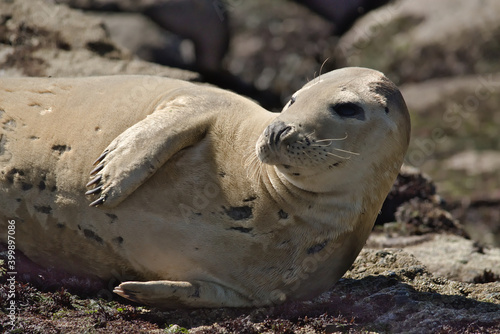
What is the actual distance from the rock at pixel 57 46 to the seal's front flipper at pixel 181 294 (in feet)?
11.6

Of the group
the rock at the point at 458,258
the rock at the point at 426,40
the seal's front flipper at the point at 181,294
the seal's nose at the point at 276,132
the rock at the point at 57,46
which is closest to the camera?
the seal's nose at the point at 276,132

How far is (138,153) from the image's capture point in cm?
456

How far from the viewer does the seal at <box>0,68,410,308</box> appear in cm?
444

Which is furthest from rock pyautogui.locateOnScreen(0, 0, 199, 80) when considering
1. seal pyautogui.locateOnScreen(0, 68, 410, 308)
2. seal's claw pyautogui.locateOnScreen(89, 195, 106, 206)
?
seal's claw pyautogui.locateOnScreen(89, 195, 106, 206)

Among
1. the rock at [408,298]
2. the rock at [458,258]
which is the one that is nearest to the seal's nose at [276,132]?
the rock at [408,298]

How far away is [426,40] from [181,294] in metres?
10.9

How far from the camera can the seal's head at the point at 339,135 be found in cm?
428

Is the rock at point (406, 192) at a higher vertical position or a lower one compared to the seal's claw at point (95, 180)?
lower

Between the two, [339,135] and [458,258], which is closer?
[339,135]

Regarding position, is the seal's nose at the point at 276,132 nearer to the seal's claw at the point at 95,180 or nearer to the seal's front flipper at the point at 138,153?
the seal's front flipper at the point at 138,153

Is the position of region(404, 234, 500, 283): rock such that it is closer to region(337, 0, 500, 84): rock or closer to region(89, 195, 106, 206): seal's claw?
region(89, 195, 106, 206): seal's claw

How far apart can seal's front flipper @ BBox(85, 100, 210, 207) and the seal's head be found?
0.63m

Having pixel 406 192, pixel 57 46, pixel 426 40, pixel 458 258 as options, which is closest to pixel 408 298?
pixel 458 258

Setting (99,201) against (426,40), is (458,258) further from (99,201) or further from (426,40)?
(426,40)
